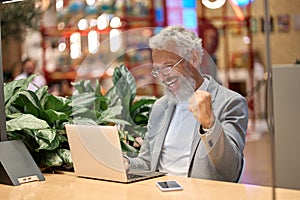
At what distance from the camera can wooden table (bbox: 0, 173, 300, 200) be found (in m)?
1.43

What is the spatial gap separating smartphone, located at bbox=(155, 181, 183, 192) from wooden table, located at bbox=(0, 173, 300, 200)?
13 millimetres

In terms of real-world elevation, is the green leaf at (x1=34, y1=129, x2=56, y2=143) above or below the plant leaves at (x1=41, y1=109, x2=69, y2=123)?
below

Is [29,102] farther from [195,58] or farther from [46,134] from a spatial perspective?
[195,58]

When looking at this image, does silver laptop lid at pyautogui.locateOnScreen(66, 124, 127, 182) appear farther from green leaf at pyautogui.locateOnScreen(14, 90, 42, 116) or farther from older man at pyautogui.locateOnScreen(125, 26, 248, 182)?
green leaf at pyautogui.locateOnScreen(14, 90, 42, 116)

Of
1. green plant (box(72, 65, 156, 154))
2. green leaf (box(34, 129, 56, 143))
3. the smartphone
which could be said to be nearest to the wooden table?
the smartphone

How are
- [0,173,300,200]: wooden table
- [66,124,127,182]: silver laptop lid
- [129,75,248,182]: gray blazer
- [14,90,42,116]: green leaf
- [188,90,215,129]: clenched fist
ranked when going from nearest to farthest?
[0,173,300,200]: wooden table < [66,124,127,182]: silver laptop lid < [188,90,215,129]: clenched fist < [129,75,248,182]: gray blazer < [14,90,42,116]: green leaf

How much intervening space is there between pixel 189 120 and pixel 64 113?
1.43 feet

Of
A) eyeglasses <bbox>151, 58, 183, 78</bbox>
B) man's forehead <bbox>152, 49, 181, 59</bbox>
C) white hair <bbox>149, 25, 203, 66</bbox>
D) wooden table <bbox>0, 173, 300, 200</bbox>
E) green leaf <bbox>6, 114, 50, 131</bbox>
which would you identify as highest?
white hair <bbox>149, 25, 203, 66</bbox>

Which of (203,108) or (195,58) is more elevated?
(195,58)

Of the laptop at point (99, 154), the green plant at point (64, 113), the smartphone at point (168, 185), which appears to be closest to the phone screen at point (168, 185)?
the smartphone at point (168, 185)

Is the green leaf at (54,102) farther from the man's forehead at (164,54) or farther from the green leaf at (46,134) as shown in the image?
the man's forehead at (164,54)

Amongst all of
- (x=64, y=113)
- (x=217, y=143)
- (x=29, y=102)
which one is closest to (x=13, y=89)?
(x=29, y=102)

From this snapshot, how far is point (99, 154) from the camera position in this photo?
1.69 m

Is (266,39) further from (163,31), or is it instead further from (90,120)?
(90,120)
